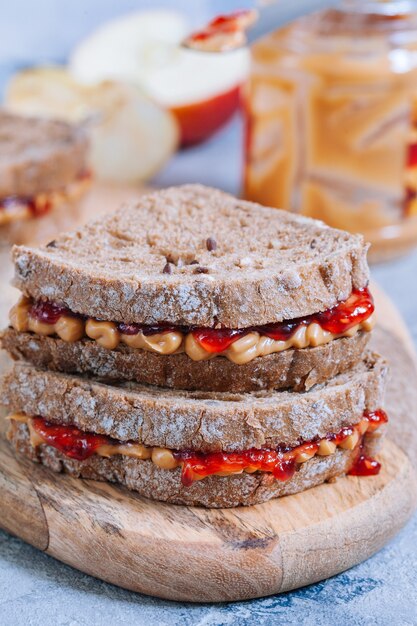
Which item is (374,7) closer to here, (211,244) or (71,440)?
(211,244)

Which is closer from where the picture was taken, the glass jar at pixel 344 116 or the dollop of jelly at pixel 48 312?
the dollop of jelly at pixel 48 312

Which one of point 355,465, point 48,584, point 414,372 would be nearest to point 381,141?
point 414,372

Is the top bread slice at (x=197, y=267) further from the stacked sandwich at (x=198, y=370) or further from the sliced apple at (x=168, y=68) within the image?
the sliced apple at (x=168, y=68)

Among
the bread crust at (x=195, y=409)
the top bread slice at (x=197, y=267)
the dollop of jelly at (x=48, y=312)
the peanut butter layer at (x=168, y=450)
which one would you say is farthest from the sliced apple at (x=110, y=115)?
the peanut butter layer at (x=168, y=450)

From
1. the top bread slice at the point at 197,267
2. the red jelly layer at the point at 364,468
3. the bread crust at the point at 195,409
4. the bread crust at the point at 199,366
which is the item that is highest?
the top bread slice at the point at 197,267

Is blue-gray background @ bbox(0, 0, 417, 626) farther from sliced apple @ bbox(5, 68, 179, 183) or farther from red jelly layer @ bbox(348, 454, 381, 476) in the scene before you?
sliced apple @ bbox(5, 68, 179, 183)

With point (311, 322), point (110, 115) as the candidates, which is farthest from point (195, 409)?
point (110, 115)

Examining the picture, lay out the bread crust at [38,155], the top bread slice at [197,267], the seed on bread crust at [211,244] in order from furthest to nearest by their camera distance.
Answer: the bread crust at [38,155]
the seed on bread crust at [211,244]
the top bread slice at [197,267]

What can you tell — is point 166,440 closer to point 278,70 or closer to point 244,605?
point 244,605
